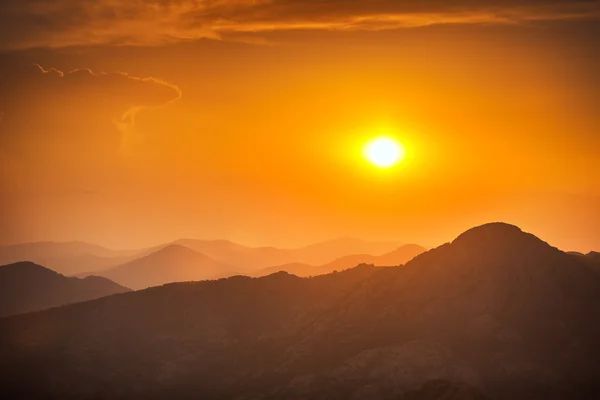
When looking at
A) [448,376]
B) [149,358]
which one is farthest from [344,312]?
[149,358]

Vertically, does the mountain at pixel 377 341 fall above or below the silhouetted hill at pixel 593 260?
below

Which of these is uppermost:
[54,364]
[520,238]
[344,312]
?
[520,238]

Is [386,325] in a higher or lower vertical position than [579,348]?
higher

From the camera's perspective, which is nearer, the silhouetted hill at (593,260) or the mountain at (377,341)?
the mountain at (377,341)

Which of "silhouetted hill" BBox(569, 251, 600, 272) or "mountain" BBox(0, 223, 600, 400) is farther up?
"silhouetted hill" BBox(569, 251, 600, 272)

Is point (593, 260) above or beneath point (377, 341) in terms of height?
above

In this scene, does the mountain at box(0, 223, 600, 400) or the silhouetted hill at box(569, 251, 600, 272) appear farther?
the silhouetted hill at box(569, 251, 600, 272)

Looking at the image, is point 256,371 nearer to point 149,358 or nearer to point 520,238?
point 149,358

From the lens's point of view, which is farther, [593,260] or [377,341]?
[593,260]
